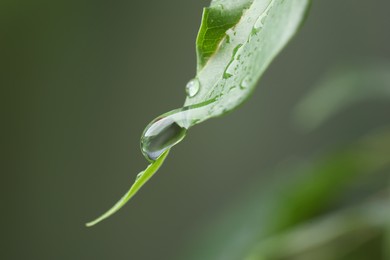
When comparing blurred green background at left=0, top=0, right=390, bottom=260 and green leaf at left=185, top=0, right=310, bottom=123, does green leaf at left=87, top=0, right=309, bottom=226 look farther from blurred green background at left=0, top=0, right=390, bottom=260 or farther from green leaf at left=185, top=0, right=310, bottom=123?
blurred green background at left=0, top=0, right=390, bottom=260

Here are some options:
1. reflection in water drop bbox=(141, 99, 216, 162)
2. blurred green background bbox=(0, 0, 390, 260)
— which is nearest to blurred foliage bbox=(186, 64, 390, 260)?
reflection in water drop bbox=(141, 99, 216, 162)

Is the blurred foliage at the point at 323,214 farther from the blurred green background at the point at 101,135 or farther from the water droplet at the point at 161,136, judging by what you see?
the blurred green background at the point at 101,135

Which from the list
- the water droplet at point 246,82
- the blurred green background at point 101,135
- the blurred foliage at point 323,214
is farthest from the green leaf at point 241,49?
the blurred green background at point 101,135

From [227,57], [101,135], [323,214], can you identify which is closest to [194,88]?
[227,57]

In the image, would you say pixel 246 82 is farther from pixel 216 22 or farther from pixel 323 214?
pixel 323 214

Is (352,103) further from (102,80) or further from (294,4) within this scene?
(294,4)

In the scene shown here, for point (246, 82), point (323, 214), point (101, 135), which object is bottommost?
point (246, 82)
